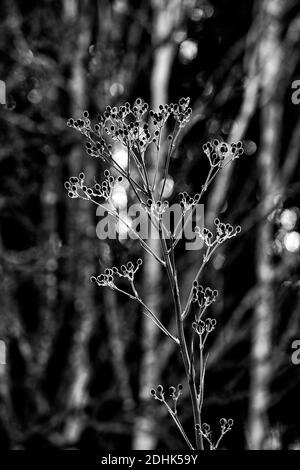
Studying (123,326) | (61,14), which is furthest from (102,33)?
(123,326)

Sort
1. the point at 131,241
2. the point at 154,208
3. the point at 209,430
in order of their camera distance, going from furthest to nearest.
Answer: the point at 131,241, the point at 209,430, the point at 154,208

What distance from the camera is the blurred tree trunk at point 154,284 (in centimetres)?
358

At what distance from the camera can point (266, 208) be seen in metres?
4.28

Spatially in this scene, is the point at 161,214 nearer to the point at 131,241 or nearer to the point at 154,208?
the point at 154,208

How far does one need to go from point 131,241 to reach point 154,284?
35cm

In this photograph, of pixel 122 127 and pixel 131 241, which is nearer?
pixel 122 127

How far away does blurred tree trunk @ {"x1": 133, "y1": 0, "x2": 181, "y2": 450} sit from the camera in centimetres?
358

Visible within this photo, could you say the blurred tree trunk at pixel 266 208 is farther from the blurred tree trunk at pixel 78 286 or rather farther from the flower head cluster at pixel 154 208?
the flower head cluster at pixel 154 208

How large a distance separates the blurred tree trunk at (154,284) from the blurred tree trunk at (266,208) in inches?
26.1

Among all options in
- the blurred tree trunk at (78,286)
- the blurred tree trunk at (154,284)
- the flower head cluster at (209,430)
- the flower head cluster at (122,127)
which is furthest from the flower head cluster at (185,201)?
the blurred tree trunk at (78,286)

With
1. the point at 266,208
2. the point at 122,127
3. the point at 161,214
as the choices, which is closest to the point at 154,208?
the point at 161,214

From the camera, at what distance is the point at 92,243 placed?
3793mm
